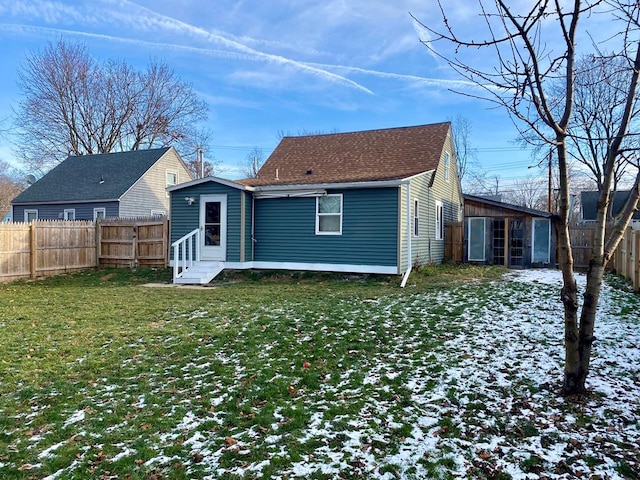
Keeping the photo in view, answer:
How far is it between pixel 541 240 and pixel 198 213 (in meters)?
12.9

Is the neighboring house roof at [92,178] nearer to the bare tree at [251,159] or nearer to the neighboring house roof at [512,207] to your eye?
the neighboring house roof at [512,207]

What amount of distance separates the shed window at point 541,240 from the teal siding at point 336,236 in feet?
23.9

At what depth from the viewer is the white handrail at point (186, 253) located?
42.2 ft

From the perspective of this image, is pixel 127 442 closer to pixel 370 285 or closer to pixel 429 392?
pixel 429 392

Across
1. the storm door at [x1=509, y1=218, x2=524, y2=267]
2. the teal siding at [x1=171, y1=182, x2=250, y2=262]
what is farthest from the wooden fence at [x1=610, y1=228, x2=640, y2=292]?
the teal siding at [x1=171, y1=182, x2=250, y2=262]

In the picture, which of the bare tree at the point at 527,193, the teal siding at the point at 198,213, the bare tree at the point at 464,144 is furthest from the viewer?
the bare tree at the point at 527,193

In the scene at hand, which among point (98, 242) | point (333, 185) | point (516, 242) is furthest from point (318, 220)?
point (98, 242)

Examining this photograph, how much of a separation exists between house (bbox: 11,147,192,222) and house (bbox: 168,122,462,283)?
10760 millimetres

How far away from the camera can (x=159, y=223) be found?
51.6 ft

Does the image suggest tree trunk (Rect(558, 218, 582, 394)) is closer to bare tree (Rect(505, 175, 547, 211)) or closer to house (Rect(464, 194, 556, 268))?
house (Rect(464, 194, 556, 268))

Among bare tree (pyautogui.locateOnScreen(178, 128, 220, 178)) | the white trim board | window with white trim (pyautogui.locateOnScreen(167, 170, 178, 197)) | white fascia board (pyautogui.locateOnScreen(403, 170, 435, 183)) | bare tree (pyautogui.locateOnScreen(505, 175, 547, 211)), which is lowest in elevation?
the white trim board

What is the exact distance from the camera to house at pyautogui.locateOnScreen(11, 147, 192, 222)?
75.5 feet

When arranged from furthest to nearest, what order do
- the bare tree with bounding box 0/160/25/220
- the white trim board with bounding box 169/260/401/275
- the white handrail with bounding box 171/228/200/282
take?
1. the bare tree with bounding box 0/160/25/220
2. the white handrail with bounding box 171/228/200/282
3. the white trim board with bounding box 169/260/401/275

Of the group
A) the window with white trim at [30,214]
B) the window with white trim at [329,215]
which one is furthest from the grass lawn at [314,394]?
the window with white trim at [30,214]
